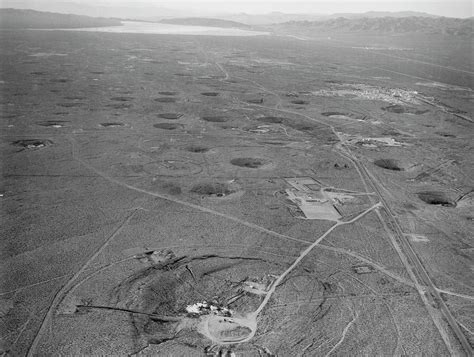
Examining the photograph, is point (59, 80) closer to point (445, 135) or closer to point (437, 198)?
point (445, 135)

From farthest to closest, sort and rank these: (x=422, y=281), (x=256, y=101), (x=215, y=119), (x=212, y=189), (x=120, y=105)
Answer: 1. (x=256, y=101)
2. (x=120, y=105)
3. (x=215, y=119)
4. (x=212, y=189)
5. (x=422, y=281)

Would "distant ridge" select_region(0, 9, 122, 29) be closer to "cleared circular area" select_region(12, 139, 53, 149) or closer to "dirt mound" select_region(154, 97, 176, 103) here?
"dirt mound" select_region(154, 97, 176, 103)

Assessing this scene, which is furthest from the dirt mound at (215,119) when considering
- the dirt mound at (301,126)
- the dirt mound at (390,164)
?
the dirt mound at (390,164)

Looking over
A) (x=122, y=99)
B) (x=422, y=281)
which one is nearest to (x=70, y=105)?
(x=122, y=99)

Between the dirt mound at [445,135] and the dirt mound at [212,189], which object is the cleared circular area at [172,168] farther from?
the dirt mound at [445,135]

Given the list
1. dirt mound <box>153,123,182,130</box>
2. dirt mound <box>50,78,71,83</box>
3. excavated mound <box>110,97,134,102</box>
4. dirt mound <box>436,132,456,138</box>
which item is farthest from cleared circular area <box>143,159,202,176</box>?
dirt mound <box>50,78,71,83</box>

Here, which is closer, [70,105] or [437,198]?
[437,198]
